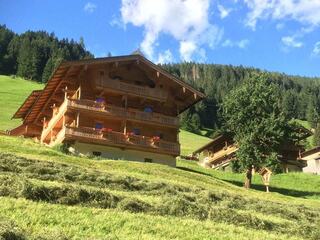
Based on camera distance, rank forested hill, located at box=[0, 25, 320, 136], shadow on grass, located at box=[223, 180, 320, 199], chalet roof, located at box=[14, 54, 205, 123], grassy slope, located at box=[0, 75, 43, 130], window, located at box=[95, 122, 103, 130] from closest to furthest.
Answer: shadow on grass, located at box=[223, 180, 320, 199] → chalet roof, located at box=[14, 54, 205, 123] → window, located at box=[95, 122, 103, 130] → grassy slope, located at box=[0, 75, 43, 130] → forested hill, located at box=[0, 25, 320, 136]

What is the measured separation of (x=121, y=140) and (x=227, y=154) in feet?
125

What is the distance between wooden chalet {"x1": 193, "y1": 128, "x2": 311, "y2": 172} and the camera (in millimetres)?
78531

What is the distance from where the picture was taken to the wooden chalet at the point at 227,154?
258ft

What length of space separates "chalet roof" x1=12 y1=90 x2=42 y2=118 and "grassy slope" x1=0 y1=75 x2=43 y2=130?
1700cm

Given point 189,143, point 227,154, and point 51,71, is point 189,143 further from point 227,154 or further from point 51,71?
point 51,71

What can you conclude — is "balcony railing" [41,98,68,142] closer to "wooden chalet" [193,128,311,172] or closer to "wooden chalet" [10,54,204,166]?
"wooden chalet" [10,54,204,166]

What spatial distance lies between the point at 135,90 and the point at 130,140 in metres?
4.88

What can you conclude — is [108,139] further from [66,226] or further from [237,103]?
[66,226]

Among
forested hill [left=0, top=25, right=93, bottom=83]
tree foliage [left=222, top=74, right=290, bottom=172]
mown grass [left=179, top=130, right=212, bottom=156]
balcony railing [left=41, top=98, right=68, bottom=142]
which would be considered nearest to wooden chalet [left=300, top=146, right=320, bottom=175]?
mown grass [left=179, top=130, right=212, bottom=156]

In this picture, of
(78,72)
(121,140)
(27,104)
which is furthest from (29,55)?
(121,140)

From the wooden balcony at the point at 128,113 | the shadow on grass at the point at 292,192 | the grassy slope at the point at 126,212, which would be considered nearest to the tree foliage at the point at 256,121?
the shadow on grass at the point at 292,192

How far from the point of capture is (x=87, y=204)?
727 inches

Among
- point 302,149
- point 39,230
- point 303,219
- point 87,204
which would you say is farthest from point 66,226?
point 302,149

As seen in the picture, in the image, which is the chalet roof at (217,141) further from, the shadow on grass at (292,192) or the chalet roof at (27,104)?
the shadow on grass at (292,192)
